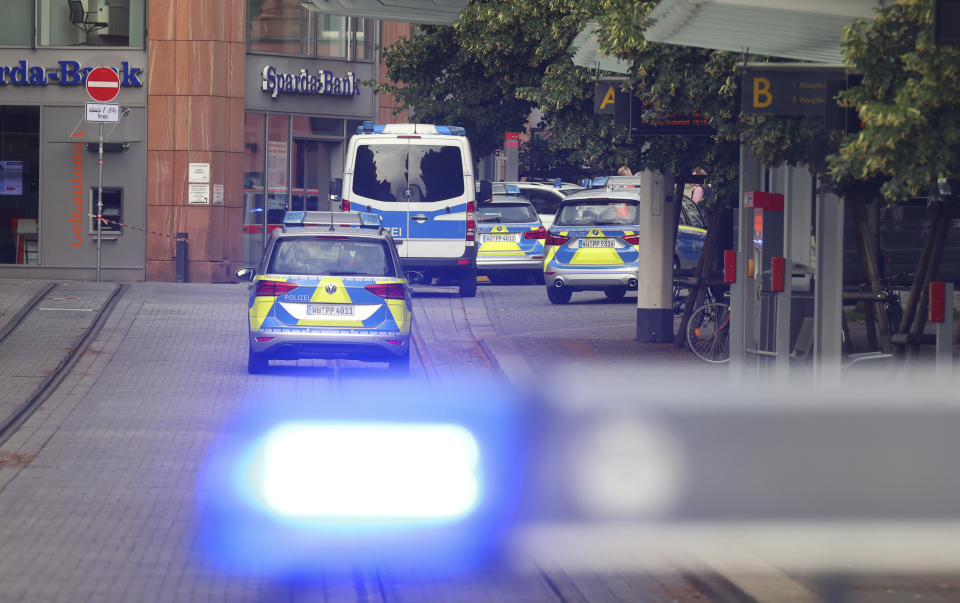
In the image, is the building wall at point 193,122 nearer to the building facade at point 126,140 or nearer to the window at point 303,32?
the building facade at point 126,140

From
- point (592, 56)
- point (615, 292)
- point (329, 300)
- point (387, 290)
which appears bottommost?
point (615, 292)

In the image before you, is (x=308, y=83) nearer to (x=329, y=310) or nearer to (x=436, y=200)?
(x=436, y=200)

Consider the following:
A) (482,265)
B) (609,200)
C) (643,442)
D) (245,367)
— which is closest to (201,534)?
(643,442)

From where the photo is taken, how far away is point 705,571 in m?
5.57

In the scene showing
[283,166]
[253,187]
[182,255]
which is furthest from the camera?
[283,166]

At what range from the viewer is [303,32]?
3008cm

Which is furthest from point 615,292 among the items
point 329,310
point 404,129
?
point 329,310

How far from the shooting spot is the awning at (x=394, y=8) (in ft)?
78.8

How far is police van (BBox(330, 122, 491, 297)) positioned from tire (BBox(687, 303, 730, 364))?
7.69m

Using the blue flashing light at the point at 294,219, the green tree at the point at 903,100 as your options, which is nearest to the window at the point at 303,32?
the blue flashing light at the point at 294,219

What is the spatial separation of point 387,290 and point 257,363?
1565mm

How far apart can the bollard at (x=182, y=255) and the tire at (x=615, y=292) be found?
8030 millimetres

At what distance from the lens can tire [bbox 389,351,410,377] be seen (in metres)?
15.0

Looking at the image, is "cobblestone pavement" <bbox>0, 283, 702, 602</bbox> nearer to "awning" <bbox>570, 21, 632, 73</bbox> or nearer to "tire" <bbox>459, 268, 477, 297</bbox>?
"tire" <bbox>459, 268, 477, 297</bbox>
